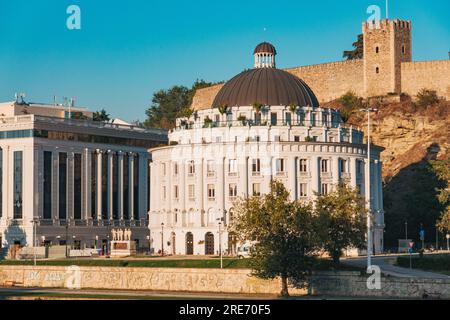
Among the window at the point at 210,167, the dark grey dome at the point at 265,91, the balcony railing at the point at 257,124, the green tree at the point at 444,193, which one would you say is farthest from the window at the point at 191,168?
the green tree at the point at 444,193

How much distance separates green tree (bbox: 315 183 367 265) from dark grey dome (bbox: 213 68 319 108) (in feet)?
141

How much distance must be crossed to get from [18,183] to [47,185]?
4.36 meters

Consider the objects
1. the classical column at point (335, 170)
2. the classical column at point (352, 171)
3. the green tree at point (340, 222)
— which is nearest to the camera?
the green tree at point (340, 222)

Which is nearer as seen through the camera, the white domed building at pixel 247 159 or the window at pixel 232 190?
the white domed building at pixel 247 159

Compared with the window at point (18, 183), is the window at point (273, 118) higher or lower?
higher

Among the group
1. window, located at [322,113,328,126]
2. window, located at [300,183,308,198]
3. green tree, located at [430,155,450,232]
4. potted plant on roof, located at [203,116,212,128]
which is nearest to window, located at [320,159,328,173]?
window, located at [300,183,308,198]

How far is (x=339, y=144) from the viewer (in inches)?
6870

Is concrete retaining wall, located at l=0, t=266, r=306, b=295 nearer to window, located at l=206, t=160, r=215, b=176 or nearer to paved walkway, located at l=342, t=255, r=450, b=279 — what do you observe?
paved walkway, located at l=342, t=255, r=450, b=279

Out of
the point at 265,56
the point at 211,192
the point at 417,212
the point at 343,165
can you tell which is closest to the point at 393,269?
the point at 343,165

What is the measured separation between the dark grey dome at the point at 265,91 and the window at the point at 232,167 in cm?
887

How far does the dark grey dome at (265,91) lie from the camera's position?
179000mm

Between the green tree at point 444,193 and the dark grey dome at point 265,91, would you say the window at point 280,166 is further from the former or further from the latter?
the green tree at point 444,193

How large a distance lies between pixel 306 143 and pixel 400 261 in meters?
41.7
